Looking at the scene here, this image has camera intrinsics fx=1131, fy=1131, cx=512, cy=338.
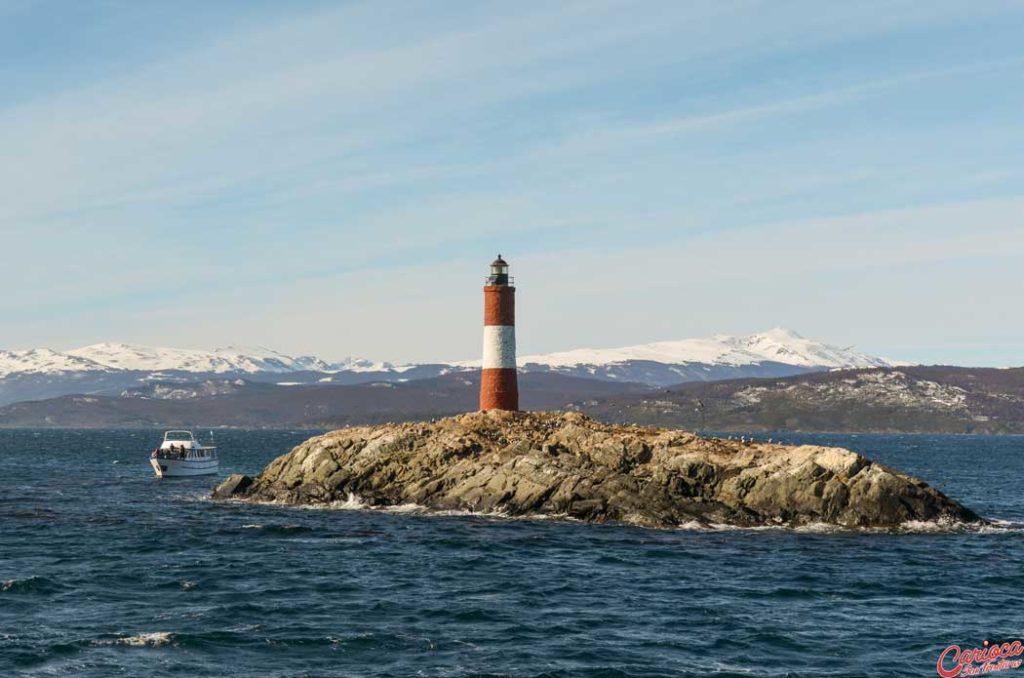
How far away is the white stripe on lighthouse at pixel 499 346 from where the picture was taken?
9450 centimetres

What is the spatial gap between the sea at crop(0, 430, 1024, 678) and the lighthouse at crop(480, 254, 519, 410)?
19.3m

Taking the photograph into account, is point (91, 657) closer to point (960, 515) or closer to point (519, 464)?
point (519, 464)

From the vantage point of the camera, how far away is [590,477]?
254 feet

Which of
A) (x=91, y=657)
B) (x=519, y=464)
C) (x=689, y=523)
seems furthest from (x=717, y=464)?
(x=91, y=657)

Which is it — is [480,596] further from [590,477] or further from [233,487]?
[233,487]

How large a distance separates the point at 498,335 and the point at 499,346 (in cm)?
94

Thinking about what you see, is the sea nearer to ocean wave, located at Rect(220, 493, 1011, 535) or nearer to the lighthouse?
ocean wave, located at Rect(220, 493, 1011, 535)

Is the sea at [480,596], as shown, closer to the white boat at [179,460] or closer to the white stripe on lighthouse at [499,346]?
the white stripe on lighthouse at [499,346]

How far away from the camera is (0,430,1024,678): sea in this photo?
37.8 m

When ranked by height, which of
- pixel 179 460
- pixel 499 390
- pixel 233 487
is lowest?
pixel 233 487

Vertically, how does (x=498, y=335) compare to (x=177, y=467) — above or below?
above

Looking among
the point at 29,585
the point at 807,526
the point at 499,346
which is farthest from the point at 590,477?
the point at 29,585

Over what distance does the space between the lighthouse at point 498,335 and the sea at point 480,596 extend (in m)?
19.3

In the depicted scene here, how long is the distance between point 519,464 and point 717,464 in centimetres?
1380
